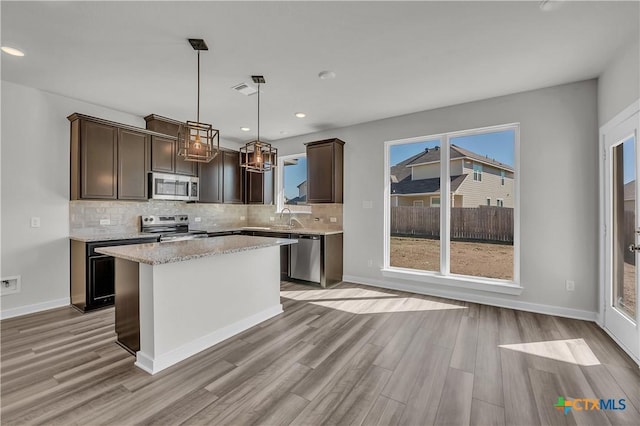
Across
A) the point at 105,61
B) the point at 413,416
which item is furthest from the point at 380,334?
the point at 105,61

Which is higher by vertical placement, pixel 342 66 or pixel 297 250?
pixel 342 66

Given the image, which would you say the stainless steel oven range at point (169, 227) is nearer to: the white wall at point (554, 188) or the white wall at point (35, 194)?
the white wall at point (35, 194)

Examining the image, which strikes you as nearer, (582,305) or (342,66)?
(342,66)

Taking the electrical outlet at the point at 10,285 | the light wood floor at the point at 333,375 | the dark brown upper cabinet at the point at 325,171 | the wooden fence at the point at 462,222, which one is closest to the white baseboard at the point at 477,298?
the light wood floor at the point at 333,375

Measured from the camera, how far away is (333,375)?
2180 millimetres

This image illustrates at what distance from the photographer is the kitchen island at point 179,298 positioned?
224 cm

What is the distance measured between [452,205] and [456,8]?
8.63 feet

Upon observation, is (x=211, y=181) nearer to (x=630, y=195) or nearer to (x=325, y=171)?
(x=325, y=171)

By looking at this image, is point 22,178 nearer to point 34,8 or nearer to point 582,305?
point 34,8

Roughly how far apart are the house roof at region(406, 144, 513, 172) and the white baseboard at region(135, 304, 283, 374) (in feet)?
10.1

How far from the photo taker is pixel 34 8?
2078 millimetres

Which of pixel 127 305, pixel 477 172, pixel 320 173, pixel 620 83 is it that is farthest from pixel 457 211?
pixel 127 305

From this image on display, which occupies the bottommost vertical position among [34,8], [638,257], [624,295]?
[624,295]

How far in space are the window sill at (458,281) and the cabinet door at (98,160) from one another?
405cm
